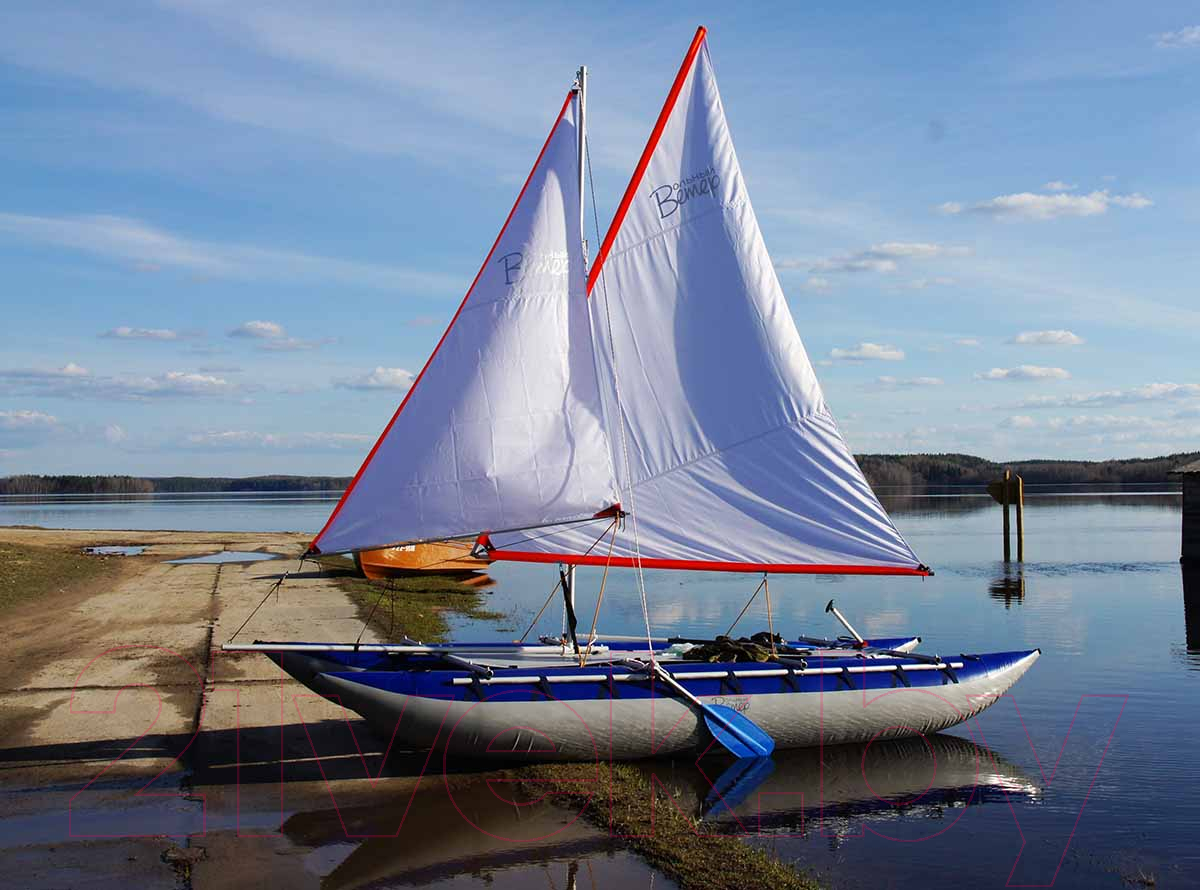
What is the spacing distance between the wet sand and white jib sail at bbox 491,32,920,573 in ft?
16.1

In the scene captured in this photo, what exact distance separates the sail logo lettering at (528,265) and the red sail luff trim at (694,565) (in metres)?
3.47

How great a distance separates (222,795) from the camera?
38.8 ft

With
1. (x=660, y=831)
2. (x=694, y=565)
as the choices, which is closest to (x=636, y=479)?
(x=694, y=565)

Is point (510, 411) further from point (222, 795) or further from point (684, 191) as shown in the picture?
point (222, 795)

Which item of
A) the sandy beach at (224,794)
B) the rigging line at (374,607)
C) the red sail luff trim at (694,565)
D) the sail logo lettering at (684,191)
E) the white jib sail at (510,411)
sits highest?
the sail logo lettering at (684,191)

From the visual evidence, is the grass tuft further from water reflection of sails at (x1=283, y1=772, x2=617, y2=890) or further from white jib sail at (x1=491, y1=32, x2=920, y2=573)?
white jib sail at (x1=491, y1=32, x2=920, y2=573)

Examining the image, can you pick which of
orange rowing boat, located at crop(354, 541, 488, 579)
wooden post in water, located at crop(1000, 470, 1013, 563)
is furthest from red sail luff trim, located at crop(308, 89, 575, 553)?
wooden post in water, located at crop(1000, 470, 1013, 563)

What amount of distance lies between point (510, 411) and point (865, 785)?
6.46 metres

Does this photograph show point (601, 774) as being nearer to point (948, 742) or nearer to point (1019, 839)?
point (1019, 839)

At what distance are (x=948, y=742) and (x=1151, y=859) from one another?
5.08 m

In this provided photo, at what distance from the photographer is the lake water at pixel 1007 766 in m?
11.0

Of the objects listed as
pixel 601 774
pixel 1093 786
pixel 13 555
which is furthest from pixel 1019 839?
pixel 13 555

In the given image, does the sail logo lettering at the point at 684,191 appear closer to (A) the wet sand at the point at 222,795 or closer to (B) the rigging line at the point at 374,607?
(A) the wet sand at the point at 222,795

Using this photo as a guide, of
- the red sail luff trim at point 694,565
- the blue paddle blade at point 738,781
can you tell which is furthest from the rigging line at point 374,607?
the blue paddle blade at point 738,781
